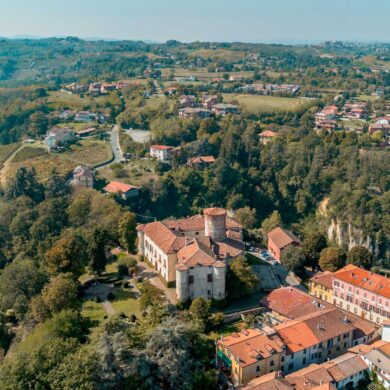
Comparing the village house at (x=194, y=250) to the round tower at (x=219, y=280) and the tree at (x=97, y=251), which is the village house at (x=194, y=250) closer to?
the round tower at (x=219, y=280)

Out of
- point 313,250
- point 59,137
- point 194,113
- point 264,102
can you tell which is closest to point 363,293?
point 313,250

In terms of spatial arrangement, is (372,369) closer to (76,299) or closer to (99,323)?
(99,323)

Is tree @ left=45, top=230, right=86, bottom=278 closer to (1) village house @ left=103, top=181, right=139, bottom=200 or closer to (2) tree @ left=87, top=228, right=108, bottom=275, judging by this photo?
(2) tree @ left=87, top=228, right=108, bottom=275

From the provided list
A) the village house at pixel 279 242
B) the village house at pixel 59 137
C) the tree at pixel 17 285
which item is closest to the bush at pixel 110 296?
the tree at pixel 17 285

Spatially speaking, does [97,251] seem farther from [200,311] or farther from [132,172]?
[132,172]

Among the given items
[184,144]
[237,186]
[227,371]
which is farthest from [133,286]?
[184,144]

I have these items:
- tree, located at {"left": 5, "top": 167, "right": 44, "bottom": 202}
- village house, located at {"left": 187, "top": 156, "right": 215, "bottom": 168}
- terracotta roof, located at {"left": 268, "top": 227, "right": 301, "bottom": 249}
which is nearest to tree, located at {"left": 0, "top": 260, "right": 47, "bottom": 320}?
tree, located at {"left": 5, "top": 167, "right": 44, "bottom": 202}
